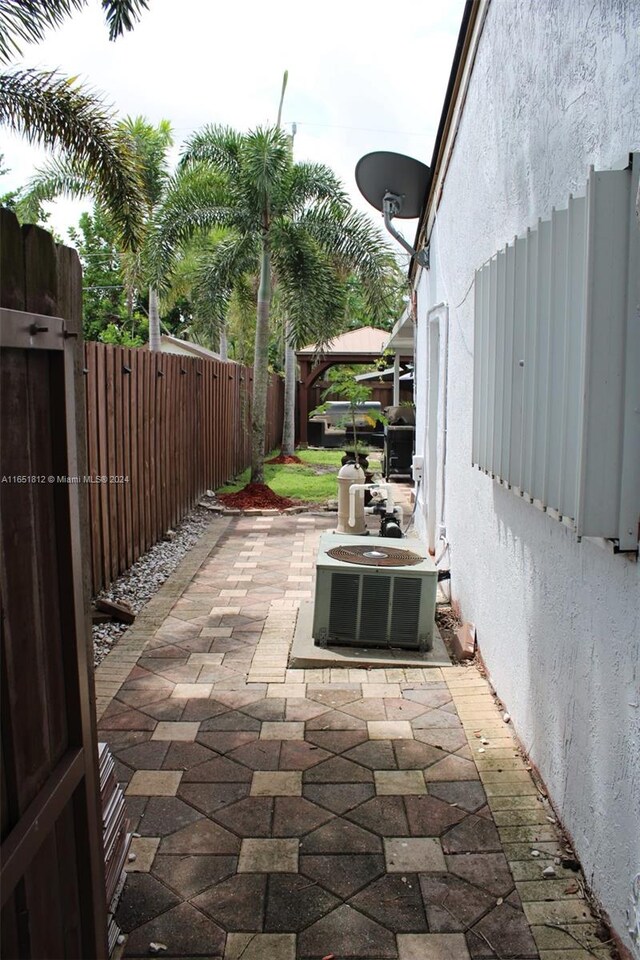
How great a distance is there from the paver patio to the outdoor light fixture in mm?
4855

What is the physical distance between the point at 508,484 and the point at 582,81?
158 cm

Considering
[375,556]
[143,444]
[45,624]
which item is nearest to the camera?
[45,624]

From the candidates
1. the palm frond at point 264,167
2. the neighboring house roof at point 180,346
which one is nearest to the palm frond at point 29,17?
the palm frond at point 264,167

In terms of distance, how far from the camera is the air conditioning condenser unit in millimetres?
4727

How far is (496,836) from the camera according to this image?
9.29 ft

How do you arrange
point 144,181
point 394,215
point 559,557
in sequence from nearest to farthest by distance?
point 559,557 → point 394,215 → point 144,181

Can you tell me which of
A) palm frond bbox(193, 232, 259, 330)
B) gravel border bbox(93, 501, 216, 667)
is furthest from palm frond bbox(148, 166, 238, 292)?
gravel border bbox(93, 501, 216, 667)

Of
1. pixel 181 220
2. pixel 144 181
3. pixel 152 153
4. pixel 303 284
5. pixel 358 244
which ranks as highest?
pixel 152 153

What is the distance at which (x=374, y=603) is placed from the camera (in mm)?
4793

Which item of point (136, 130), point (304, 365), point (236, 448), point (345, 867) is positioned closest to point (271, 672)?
point (345, 867)

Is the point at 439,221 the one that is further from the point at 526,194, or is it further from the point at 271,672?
the point at 271,672

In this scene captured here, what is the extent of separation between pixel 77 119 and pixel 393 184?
3783 mm

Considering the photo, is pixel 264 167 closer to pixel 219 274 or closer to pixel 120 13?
pixel 219 274

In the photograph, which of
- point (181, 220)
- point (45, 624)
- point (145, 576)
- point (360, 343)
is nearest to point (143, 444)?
point (145, 576)
